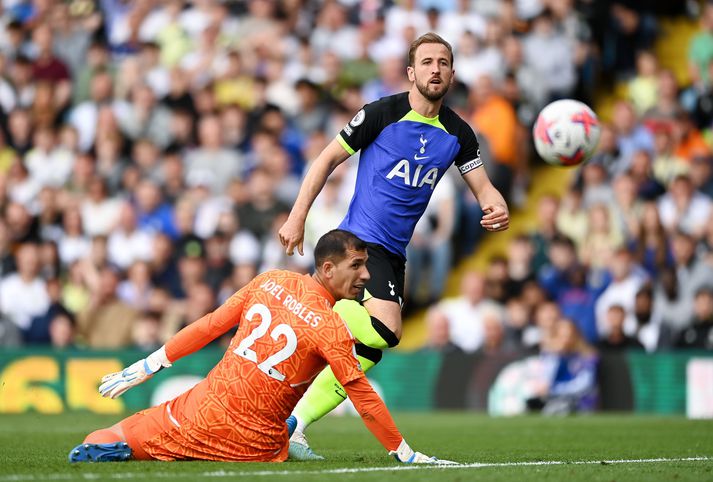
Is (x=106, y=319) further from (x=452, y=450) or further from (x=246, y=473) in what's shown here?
(x=246, y=473)

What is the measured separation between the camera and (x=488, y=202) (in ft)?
Result: 30.5

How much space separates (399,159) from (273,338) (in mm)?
2242

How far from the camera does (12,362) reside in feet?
54.0

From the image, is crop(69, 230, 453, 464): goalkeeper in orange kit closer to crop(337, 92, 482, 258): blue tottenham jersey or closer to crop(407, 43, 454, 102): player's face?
crop(337, 92, 482, 258): blue tottenham jersey

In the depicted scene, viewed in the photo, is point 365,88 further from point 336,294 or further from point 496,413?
point 336,294

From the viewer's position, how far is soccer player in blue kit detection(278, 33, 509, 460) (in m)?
9.09

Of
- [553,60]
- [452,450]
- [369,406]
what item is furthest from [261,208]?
[369,406]

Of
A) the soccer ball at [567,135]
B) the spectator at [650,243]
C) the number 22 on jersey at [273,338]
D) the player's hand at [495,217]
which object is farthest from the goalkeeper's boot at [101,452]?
the spectator at [650,243]

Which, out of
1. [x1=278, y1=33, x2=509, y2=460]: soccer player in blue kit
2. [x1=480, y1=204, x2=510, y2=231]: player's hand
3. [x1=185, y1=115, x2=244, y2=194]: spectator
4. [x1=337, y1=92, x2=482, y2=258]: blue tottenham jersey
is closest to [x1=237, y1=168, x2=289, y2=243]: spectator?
[x1=185, y1=115, x2=244, y2=194]: spectator

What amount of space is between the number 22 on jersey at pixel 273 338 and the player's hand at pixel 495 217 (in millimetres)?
2067

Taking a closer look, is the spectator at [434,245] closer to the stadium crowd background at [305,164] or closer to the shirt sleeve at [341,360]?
the stadium crowd background at [305,164]

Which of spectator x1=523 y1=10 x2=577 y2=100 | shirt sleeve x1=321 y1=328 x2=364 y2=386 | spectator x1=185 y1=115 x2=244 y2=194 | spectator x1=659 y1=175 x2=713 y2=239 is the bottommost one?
shirt sleeve x1=321 y1=328 x2=364 y2=386

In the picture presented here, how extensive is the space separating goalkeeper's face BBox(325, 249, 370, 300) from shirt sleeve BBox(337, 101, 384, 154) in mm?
1689

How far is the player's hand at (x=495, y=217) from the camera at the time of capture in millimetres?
9148
